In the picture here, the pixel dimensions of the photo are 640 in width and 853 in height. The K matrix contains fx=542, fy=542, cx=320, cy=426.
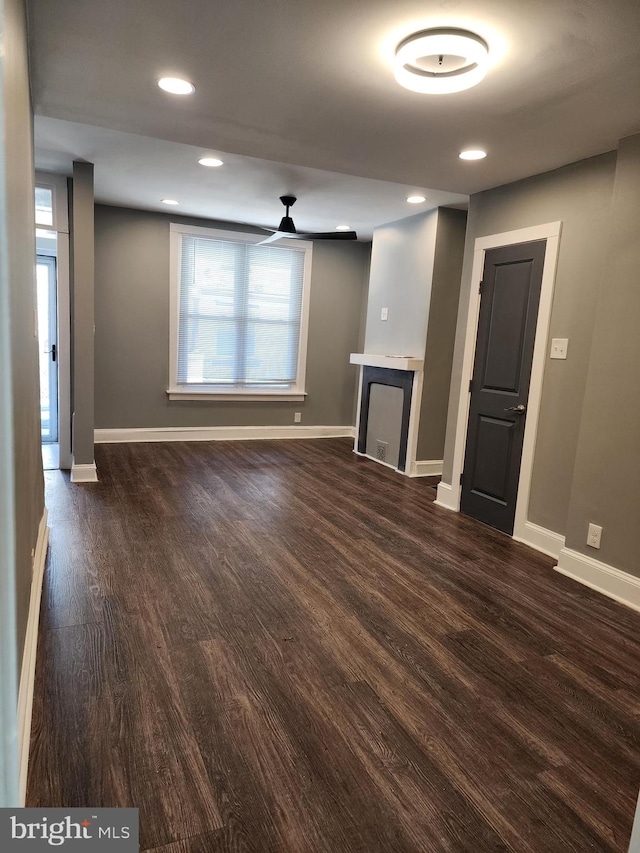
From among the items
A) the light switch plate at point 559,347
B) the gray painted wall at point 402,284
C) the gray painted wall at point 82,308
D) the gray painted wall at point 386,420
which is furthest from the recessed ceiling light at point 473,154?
the gray painted wall at point 82,308

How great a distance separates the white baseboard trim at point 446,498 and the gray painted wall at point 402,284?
147cm

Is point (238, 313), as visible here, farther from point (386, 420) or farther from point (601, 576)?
point (601, 576)

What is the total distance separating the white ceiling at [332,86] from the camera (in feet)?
6.18

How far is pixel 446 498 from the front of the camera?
14.4ft

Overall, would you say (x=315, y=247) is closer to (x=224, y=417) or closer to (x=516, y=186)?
(x=224, y=417)

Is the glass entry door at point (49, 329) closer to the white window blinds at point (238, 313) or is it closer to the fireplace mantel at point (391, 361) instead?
the white window blinds at point (238, 313)

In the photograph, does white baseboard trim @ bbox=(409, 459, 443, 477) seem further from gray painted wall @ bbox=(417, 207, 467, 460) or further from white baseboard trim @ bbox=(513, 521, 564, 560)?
white baseboard trim @ bbox=(513, 521, 564, 560)

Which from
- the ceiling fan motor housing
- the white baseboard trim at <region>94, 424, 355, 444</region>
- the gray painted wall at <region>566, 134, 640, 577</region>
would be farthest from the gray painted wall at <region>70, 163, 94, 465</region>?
the gray painted wall at <region>566, 134, 640, 577</region>

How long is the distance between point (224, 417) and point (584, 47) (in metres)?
5.15

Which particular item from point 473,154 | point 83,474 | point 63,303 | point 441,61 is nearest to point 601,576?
point 473,154

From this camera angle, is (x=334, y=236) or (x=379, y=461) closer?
(x=334, y=236)

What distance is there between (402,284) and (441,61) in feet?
11.3

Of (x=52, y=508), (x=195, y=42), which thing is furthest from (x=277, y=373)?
(x=195, y=42)
